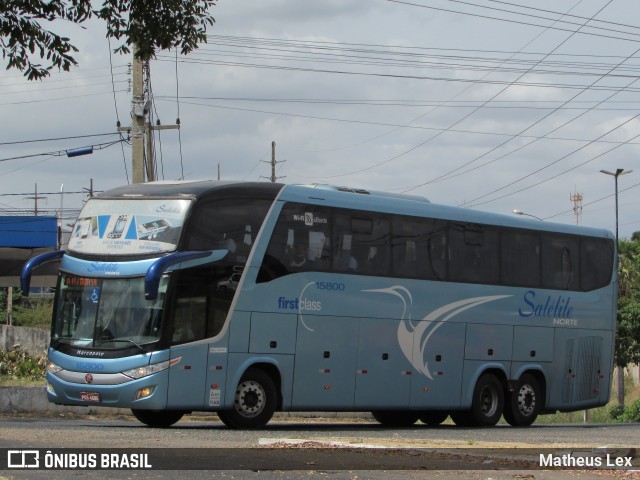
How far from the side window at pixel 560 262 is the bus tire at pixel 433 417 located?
3488mm

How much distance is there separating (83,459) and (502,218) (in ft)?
45.4

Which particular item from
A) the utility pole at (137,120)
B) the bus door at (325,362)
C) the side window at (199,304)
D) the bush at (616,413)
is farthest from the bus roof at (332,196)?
the bush at (616,413)

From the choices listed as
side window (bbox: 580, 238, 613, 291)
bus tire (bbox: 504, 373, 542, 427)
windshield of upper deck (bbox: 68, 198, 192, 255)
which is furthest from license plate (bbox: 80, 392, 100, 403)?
side window (bbox: 580, 238, 613, 291)

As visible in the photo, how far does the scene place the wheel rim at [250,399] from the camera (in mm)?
19266

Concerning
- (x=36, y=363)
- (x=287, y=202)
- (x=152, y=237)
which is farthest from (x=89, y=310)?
(x=36, y=363)

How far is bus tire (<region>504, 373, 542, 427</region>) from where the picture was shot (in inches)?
960

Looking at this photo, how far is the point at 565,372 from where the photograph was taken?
83.7 ft

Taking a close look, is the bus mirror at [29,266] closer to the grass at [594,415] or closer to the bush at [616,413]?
the grass at [594,415]

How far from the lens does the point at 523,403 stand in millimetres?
24578

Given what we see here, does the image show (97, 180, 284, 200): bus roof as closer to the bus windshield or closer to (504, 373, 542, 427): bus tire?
the bus windshield

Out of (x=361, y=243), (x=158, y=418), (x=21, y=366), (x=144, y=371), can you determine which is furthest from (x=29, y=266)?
(x=21, y=366)

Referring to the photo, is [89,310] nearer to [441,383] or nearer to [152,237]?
[152,237]

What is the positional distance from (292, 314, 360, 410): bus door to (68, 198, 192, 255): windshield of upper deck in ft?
9.84

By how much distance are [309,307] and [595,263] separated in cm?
875
